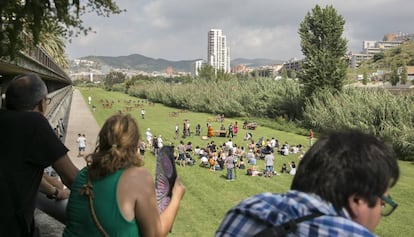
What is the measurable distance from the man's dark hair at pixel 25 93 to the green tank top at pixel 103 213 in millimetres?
772

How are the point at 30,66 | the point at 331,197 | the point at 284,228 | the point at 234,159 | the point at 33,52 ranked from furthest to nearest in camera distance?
the point at 234,159 → the point at 30,66 → the point at 33,52 → the point at 331,197 → the point at 284,228

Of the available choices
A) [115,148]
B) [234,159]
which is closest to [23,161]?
[115,148]

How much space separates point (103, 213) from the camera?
2307 millimetres

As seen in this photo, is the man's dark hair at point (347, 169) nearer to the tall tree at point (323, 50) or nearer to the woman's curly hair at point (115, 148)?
the woman's curly hair at point (115, 148)

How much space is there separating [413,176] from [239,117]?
102ft

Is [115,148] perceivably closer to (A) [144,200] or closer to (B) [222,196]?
(A) [144,200]

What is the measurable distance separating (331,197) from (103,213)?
1.20m

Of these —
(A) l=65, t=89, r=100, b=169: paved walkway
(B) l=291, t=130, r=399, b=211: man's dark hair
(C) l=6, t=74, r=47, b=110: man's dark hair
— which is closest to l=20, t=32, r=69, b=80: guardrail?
(C) l=6, t=74, r=47, b=110: man's dark hair

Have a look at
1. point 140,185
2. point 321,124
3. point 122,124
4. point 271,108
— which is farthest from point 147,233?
point 271,108

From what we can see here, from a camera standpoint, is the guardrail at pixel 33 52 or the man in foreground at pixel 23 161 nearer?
the man in foreground at pixel 23 161

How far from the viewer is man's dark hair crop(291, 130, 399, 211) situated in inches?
63.8

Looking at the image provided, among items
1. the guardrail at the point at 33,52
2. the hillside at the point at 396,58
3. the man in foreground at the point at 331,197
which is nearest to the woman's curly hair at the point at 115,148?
the man in foreground at the point at 331,197

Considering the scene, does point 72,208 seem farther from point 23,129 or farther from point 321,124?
point 321,124

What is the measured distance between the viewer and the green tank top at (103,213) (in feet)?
7.53
